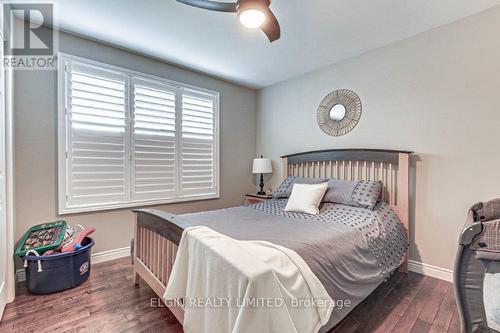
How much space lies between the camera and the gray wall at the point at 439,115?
218cm

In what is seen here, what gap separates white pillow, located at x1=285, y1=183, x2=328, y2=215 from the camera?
2473 mm

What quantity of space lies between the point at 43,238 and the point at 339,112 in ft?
11.9

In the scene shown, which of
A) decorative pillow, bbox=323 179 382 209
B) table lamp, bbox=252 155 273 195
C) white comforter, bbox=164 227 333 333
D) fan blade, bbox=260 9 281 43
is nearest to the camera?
white comforter, bbox=164 227 333 333

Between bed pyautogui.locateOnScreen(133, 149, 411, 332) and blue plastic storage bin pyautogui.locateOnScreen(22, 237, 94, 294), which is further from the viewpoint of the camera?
blue plastic storage bin pyautogui.locateOnScreen(22, 237, 94, 294)

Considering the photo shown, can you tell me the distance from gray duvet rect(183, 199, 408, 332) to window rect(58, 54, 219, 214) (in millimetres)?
1255

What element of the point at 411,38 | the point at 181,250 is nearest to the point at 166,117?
the point at 181,250

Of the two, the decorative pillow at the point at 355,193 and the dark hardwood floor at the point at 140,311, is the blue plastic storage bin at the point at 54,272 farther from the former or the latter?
the decorative pillow at the point at 355,193

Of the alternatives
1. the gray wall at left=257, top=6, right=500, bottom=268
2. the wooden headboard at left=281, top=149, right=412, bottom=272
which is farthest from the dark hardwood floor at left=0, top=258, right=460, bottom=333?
the gray wall at left=257, top=6, right=500, bottom=268

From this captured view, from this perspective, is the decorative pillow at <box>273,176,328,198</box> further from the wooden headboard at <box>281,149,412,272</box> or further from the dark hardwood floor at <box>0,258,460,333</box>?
the dark hardwood floor at <box>0,258,460,333</box>

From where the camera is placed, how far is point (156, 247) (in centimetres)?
194

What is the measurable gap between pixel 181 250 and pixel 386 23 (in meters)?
2.78

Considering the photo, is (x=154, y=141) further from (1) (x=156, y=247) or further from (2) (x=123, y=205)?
(1) (x=156, y=247)

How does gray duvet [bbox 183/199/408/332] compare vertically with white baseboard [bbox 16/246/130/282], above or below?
above

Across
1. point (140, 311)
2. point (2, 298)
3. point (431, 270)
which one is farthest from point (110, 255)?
point (431, 270)
